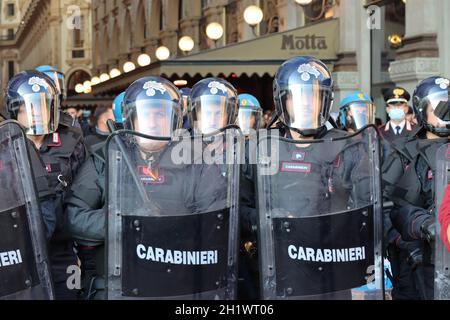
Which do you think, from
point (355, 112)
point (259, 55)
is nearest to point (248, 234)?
point (355, 112)

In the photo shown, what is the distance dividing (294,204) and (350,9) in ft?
42.1

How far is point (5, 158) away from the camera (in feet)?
12.2

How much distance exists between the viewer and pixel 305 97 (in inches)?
172

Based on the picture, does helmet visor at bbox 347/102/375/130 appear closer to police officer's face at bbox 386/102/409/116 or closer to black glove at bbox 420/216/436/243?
police officer's face at bbox 386/102/409/116

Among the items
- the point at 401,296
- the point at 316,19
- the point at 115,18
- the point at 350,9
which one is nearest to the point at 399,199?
the point at 401,296

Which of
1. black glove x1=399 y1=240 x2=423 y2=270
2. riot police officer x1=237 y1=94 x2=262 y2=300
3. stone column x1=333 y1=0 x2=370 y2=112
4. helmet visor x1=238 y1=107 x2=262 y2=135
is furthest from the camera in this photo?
stone column x1=333 y1=0 x2=370 y2=112

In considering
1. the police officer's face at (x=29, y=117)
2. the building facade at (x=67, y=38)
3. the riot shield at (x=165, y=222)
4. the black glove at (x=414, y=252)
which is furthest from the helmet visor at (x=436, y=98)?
the building facade at (x=67, y=38)

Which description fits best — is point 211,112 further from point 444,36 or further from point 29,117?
point 444,36

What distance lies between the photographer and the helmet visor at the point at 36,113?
207 inches

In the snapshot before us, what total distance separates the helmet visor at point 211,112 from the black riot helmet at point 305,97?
2.73ft

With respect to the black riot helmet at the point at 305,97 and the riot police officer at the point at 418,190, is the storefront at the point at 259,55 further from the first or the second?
the black riot helmet at the point at 305,97

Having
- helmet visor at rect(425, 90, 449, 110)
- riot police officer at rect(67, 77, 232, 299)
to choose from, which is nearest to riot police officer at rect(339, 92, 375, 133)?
helmet visor at rect(425, 90, 449, 110)

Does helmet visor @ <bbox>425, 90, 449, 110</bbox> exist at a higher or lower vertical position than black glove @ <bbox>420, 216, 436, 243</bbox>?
higher

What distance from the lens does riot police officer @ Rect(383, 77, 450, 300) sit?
14.7 ft
